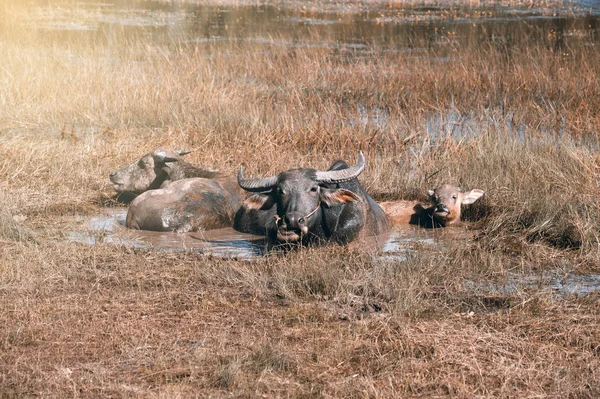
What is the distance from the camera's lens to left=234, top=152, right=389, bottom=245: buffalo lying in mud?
719 centimetres


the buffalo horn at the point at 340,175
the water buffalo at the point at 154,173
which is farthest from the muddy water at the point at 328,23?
the buffalo horn at the point at 340,175

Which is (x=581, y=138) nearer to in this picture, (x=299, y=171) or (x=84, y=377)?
(x=299, y=171)

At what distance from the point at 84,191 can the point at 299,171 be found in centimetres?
294

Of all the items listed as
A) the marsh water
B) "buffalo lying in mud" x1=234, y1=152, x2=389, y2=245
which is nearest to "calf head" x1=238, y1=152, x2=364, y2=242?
"buffalo lying in mud" x1=234, y1=152, x2=389, y2=245

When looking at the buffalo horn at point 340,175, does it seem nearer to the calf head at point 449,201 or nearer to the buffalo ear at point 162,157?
the calf head at point 449,201

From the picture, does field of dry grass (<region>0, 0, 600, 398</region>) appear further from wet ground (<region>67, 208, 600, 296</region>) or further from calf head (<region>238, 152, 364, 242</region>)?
calf head (<region>238, 152, 364, 242</region>)

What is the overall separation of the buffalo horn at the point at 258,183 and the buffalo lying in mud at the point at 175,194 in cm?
82

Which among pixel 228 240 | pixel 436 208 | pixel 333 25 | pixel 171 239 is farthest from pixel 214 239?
pixel 333 25

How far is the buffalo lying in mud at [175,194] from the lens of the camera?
823 centimetres

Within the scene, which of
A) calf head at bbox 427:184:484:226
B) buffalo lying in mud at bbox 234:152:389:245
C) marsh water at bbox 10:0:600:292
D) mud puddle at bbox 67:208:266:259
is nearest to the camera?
buffalo lying in mud at bbox 234:152:389:245

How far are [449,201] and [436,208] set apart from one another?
0.20 metres

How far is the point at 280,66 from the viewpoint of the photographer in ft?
52.9

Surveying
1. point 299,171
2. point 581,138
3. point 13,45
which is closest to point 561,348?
point 299,171

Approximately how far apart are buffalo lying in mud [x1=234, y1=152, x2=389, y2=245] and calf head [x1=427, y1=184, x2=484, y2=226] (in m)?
0.63
